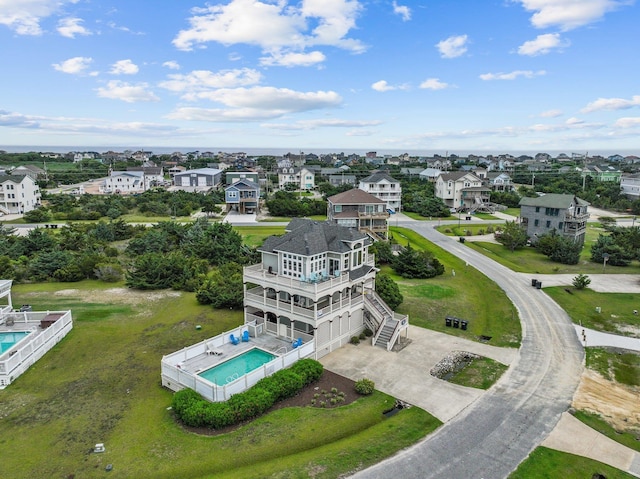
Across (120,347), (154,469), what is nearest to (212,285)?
(120,347)

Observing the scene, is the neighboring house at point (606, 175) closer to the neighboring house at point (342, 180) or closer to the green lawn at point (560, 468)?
the neighboring house at point (342, 180)

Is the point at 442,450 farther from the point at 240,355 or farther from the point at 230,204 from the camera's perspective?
the point at 230,204

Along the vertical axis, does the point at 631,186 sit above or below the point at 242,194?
above

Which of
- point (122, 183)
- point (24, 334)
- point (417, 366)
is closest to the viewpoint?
point (417, 366)

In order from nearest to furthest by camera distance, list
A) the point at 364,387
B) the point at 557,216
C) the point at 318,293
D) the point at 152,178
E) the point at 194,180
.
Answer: the point at 364,387 → the point at 318,293 → the point at 557,216 → the point at 194,180 → the point at 152,178

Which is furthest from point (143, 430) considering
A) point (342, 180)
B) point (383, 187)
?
point (342, 180)

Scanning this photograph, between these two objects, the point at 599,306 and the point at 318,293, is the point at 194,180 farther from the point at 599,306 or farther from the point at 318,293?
the point at 599,306

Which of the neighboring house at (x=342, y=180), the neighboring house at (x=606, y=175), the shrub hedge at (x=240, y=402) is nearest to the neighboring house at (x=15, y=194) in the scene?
the neighboring house at (x=342, y=180)
